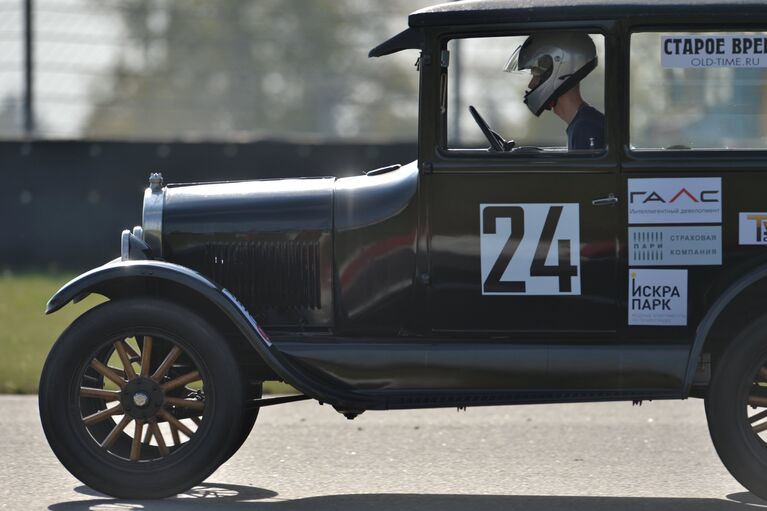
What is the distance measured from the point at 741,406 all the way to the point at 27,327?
7.01 meters

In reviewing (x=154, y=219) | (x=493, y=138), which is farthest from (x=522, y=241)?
(x=154, y=219)

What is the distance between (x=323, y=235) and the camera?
20.1 feet

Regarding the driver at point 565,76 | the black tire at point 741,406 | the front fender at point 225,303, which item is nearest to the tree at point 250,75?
the driver at point 565,76

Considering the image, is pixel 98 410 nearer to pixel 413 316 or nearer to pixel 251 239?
pixel 251 239

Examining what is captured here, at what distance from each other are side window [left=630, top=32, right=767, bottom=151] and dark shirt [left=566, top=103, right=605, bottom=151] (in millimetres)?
132

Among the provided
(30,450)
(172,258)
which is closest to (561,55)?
(172,258)

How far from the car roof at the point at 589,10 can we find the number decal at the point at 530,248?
76 cm

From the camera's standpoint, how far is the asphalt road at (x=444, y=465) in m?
6.00

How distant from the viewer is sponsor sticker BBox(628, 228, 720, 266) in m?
5.89

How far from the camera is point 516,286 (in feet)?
19.6

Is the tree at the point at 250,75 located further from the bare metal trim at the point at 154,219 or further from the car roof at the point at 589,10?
the car roof at the point at 589,10

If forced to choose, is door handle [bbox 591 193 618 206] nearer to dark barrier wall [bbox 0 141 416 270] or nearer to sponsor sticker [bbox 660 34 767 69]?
sponsor sticker [bbox 660 34 767 69]

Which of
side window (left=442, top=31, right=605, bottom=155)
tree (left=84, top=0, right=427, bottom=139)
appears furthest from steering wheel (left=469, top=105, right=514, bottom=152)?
tree (left=84, top=0, right=427, bottom=139)

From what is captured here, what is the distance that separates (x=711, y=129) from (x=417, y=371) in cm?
165
